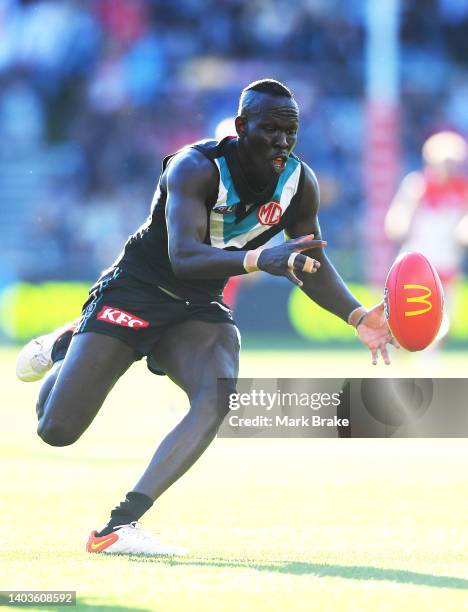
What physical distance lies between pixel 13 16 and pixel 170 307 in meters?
17.1

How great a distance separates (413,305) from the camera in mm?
5375

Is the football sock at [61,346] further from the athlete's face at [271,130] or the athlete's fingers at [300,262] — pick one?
the athlete's fingers at [300,262]

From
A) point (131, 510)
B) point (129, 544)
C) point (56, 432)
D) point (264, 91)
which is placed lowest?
point (129, 544)

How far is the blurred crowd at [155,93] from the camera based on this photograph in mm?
20078

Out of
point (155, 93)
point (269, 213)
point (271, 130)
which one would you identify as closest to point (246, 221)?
point (269, 213)

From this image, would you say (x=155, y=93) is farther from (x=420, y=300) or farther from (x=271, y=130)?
(x=271, y=130)

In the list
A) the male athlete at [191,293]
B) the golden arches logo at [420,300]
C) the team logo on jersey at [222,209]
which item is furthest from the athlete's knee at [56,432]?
the golden arches logo at [420,300]

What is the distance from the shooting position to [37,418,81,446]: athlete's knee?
5.43 m

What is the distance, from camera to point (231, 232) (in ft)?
17.9

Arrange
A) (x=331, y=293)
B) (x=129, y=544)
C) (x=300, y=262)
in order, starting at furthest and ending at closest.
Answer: (x=331, y=293)
(x=129, y=544)
(x=300, y=262)

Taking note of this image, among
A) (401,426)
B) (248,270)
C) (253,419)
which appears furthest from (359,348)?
(248,270)

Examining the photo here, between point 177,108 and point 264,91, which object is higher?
point 177,108

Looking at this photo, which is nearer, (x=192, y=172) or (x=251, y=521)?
(x=192, y=172)

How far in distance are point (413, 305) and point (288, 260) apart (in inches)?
37.9
